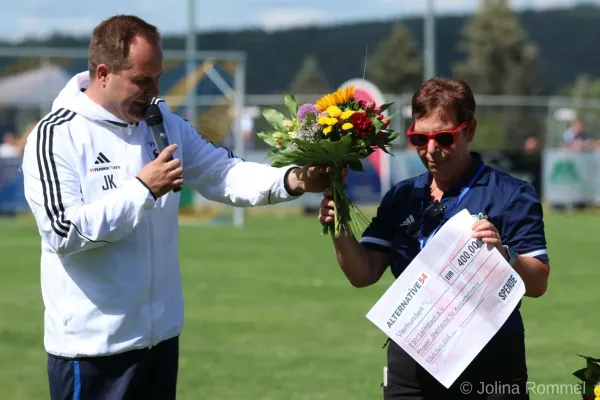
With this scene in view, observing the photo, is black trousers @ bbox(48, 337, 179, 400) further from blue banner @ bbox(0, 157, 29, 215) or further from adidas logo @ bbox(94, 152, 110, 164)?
blue banner @ bbox(0, 157, 29, 215)

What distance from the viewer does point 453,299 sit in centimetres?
479

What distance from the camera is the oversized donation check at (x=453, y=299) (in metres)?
4.75

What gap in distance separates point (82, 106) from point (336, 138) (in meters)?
1.09

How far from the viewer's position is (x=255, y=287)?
607 inches

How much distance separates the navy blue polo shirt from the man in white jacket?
0.96 m

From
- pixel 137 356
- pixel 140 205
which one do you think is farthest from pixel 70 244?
pixel 137 356

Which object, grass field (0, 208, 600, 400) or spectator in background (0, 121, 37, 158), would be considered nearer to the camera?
grass field (0, 208, 600, 400)

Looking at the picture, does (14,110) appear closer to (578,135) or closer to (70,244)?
(578,135)

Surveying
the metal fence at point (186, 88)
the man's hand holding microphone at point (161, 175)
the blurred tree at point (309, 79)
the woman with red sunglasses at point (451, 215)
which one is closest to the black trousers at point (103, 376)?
the man's hand holding microphone at point (161, 175)

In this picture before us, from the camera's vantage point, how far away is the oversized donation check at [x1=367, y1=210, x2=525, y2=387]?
15.6 feet

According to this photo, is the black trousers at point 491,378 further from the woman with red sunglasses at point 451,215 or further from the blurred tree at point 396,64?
the blurred tree at point 396,64

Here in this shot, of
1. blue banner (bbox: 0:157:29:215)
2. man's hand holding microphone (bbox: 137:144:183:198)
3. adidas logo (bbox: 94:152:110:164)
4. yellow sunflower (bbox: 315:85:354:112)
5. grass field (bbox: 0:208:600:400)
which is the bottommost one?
grass field (bbox: 0:208:600:400)

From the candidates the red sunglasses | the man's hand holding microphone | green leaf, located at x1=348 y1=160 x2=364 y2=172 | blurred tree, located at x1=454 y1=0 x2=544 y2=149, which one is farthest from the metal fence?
blurred tree, located at x1=454 y1=0 x2=544 y2=149

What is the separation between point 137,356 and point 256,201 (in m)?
0.99
